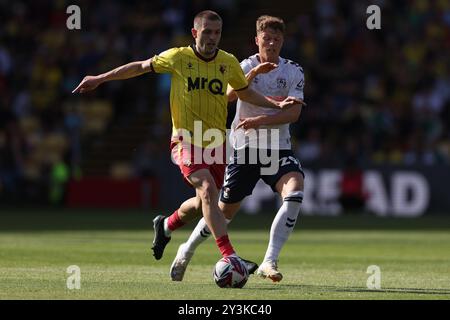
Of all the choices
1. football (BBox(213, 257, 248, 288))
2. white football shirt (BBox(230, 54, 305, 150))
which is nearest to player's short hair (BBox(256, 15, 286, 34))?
white football shirt (BBox(230, 54, 305, 150))

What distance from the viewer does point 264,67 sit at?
1227 cm

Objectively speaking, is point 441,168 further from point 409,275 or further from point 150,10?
point 409,275

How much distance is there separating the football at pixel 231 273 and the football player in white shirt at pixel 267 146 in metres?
0.74

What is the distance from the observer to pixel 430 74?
31078 millimetres

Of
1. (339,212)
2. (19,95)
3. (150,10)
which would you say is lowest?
(339,212)

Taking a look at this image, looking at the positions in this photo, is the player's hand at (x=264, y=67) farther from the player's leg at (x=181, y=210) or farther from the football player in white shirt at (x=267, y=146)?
the player's leg at (x=181, y=210)

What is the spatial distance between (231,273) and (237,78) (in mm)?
2052

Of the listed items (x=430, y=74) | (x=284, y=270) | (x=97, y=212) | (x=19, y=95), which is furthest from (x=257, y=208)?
(x=284, y=270)

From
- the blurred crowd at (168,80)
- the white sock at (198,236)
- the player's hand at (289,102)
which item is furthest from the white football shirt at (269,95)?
the blurred crowd at (168,80)

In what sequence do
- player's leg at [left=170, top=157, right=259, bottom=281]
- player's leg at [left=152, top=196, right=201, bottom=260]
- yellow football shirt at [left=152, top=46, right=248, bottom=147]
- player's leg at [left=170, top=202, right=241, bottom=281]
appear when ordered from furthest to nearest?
player's leg at [left=170, top=157, right=259, bottom=281]
player's leg at [left=152, top=196, right=201, bottom=260]
player's leg at [left=170, top=202, right=241, bottom=281]
yellow football shirt at [left=152, top=46, right=248, bottom=147]

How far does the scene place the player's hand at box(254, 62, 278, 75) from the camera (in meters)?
→ 12.2

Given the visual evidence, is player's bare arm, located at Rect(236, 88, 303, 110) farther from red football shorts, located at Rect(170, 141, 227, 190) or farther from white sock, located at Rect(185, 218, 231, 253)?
white sock, located at Rect(185, 218, 231, 253)

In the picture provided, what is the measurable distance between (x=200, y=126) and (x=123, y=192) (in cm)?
1943

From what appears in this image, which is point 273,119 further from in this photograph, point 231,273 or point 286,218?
point 231,273
